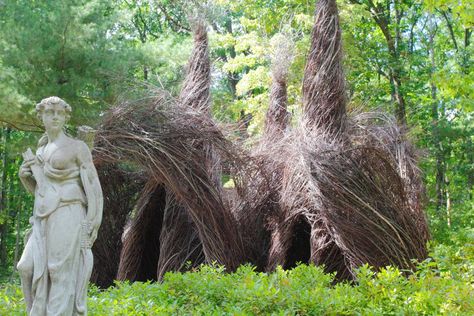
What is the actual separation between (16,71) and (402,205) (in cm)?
815

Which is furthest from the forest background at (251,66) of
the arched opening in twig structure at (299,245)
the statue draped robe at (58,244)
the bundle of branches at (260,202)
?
the statue draped robe at (58,244)

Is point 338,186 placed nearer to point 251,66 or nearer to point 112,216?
point 112,216

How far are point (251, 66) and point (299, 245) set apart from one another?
6578 millimetres

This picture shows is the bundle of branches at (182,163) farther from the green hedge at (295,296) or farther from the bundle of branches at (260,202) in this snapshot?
the green hedge at (295,296)

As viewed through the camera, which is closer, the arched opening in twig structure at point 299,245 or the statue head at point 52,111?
the statue head at point 52,111

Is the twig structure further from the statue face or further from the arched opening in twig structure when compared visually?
the statue face

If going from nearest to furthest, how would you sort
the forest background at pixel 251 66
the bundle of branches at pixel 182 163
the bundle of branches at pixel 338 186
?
the bundle of branches at pixel 338 186, the bundle of branches at pixel 182 163, the forest background at pixel 251 66

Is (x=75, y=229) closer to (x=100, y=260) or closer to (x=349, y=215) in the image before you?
(x=349, y=215)

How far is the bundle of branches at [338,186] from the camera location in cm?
887

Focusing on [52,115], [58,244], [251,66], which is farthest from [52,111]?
[251,66]

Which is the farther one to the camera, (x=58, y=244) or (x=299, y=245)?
(x=299, y=245)

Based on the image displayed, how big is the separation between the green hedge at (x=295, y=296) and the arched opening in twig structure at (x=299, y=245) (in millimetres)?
2916

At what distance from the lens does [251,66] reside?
16188mm

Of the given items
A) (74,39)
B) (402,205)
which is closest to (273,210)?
(402,205)
